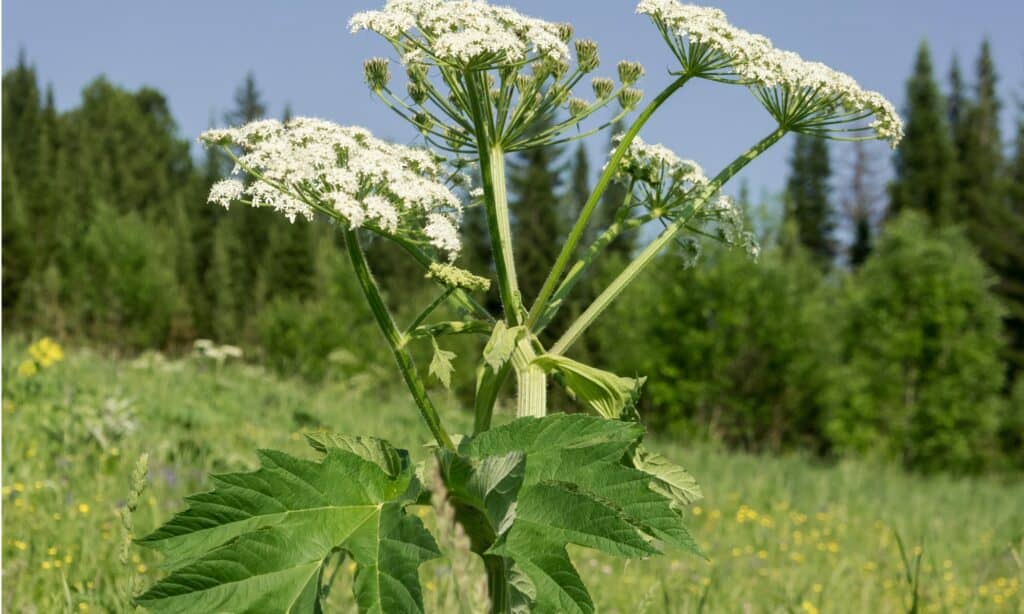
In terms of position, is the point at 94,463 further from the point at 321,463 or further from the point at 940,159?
the point at 940,159

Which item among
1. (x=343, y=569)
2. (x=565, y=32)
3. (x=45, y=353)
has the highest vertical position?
(x=565, y=32)

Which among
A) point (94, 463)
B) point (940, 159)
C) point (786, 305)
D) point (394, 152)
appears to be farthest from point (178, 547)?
point (940, 159)

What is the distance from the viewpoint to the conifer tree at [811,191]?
54156 mm

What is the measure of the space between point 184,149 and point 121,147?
5.63m

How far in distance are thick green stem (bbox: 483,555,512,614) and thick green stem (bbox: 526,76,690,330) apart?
0.48m

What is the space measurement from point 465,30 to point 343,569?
123 inches

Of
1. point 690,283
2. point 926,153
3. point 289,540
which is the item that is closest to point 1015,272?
point 926,153

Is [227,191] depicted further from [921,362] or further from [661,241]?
[921,362]

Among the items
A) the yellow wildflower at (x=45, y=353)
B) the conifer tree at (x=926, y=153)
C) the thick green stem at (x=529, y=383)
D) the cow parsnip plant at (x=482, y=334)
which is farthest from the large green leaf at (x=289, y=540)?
the conifer tree at (x=926, y=153)

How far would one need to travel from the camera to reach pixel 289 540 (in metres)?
1.50

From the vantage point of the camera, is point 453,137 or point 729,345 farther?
point 729,345

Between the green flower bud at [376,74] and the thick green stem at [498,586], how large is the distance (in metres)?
1.18

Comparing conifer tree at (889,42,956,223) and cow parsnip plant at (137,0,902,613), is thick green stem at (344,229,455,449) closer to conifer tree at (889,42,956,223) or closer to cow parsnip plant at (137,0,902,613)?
cow parsnip plant at (137,0,902,613)

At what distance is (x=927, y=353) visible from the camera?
2459 centimetres
